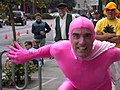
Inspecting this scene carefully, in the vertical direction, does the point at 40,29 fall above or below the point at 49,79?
above

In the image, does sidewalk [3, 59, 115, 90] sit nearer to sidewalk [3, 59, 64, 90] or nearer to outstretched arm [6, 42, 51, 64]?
sidewalk [3, 59, 64, 90]

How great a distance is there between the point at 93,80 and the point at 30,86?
4.85 meters

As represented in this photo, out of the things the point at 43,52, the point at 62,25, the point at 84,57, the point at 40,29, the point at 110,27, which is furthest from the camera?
the point at 40,29

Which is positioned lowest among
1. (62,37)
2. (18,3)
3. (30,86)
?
(30,86)

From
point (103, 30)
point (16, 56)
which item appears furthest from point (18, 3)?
point (16, 56)

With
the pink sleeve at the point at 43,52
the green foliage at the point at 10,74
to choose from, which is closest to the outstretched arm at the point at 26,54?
the pink sleeve at the point at 43,52

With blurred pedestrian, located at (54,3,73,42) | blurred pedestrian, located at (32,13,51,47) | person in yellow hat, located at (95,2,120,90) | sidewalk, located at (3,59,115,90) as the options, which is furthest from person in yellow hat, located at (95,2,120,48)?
blurred pedestrian, located at (32,13,51,47)

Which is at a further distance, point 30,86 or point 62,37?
point 30,86

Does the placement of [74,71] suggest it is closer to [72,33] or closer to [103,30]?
[72,33]

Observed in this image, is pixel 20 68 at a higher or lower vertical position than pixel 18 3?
lower

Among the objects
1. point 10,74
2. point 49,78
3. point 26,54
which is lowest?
point 49,78

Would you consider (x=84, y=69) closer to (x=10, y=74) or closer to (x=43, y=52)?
(x=43, y=52)

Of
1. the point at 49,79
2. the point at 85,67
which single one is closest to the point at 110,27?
the point at 85,67

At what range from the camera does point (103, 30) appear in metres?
6.05
